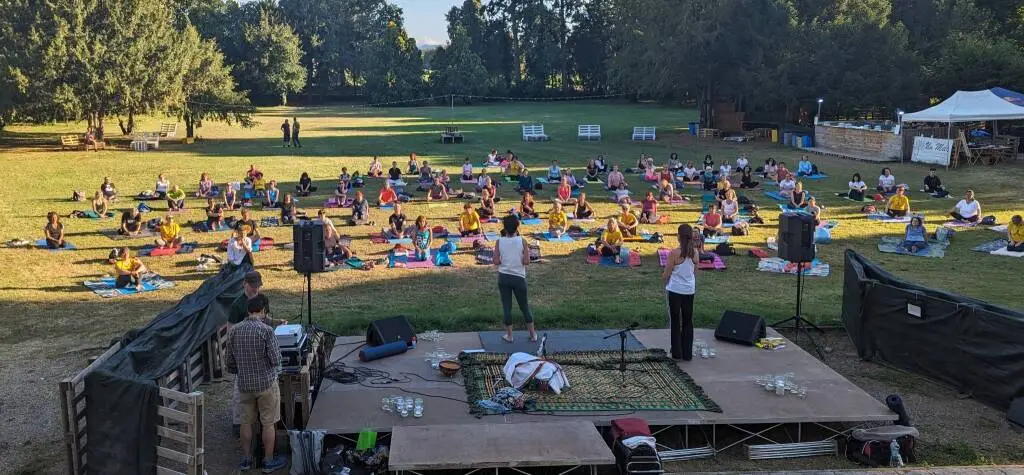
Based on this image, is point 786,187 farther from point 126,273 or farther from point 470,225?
point 126,273

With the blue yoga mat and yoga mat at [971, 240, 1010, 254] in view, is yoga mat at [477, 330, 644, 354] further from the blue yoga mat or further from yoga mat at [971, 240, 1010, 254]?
yoga mat at [971, 240, 1010, 254]

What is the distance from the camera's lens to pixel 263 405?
296 inches

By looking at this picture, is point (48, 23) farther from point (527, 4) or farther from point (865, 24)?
point (527, 4)

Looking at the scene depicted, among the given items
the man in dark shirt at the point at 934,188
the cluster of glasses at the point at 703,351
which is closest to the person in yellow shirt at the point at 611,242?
the cluster of glasses at the point at 703,351

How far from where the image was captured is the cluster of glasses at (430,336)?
35.8ft

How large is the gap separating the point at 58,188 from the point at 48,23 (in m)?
14.8

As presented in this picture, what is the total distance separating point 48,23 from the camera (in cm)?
3766

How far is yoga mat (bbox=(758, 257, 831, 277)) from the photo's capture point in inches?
616

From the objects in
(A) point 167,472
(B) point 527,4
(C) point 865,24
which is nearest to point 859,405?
(A) point 167,472

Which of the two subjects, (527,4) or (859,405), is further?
(527,4)

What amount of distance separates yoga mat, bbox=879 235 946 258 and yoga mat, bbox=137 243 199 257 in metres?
15.1

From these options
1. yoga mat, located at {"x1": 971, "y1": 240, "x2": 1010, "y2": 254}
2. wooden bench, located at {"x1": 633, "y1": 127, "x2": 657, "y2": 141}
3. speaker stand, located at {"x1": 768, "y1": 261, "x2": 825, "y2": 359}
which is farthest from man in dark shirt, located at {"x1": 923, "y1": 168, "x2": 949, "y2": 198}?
wooden bench, located at {"x1": 633, "y1": 127, "x2": 657, "y2": 141}

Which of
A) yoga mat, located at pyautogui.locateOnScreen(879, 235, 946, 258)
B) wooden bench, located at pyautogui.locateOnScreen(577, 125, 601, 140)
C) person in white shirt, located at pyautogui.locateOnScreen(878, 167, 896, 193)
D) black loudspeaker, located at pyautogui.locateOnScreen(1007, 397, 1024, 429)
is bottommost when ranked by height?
black loudspeaker, located at pyautogui.locateOnScreen(1007, 397, 1024, 429)

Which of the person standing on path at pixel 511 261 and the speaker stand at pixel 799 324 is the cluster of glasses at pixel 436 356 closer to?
the person standing on path at pixel 511 261
